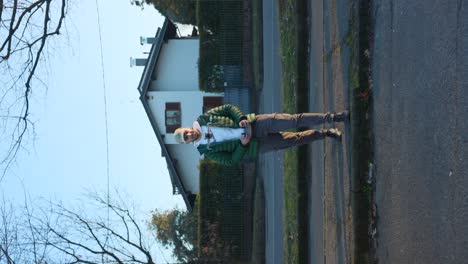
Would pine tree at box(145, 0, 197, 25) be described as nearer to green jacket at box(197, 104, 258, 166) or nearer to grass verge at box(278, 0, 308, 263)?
grass verge at box(278, 0, 308, 263)

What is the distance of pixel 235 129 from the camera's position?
8180 mm

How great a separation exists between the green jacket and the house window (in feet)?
60.4

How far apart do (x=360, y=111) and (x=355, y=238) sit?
189cm

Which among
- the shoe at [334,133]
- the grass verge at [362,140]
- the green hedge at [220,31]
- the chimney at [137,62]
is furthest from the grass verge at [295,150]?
the chimney at [137,62]

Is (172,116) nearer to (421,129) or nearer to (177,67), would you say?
(177,67)

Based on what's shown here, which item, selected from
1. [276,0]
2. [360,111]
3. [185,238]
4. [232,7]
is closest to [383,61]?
[360,111]

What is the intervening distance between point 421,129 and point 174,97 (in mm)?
21719

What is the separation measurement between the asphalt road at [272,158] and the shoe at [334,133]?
570 cm

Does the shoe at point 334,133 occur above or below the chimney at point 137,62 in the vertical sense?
below

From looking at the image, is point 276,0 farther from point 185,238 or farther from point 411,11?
point 185,238

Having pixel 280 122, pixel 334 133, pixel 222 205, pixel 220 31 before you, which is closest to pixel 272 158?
pixel 222 205

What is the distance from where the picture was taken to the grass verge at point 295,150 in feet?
35.8

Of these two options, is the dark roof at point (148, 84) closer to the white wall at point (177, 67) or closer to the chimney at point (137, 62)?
the white wall at point (177, 67)

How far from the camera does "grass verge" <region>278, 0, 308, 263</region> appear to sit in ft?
35.8
